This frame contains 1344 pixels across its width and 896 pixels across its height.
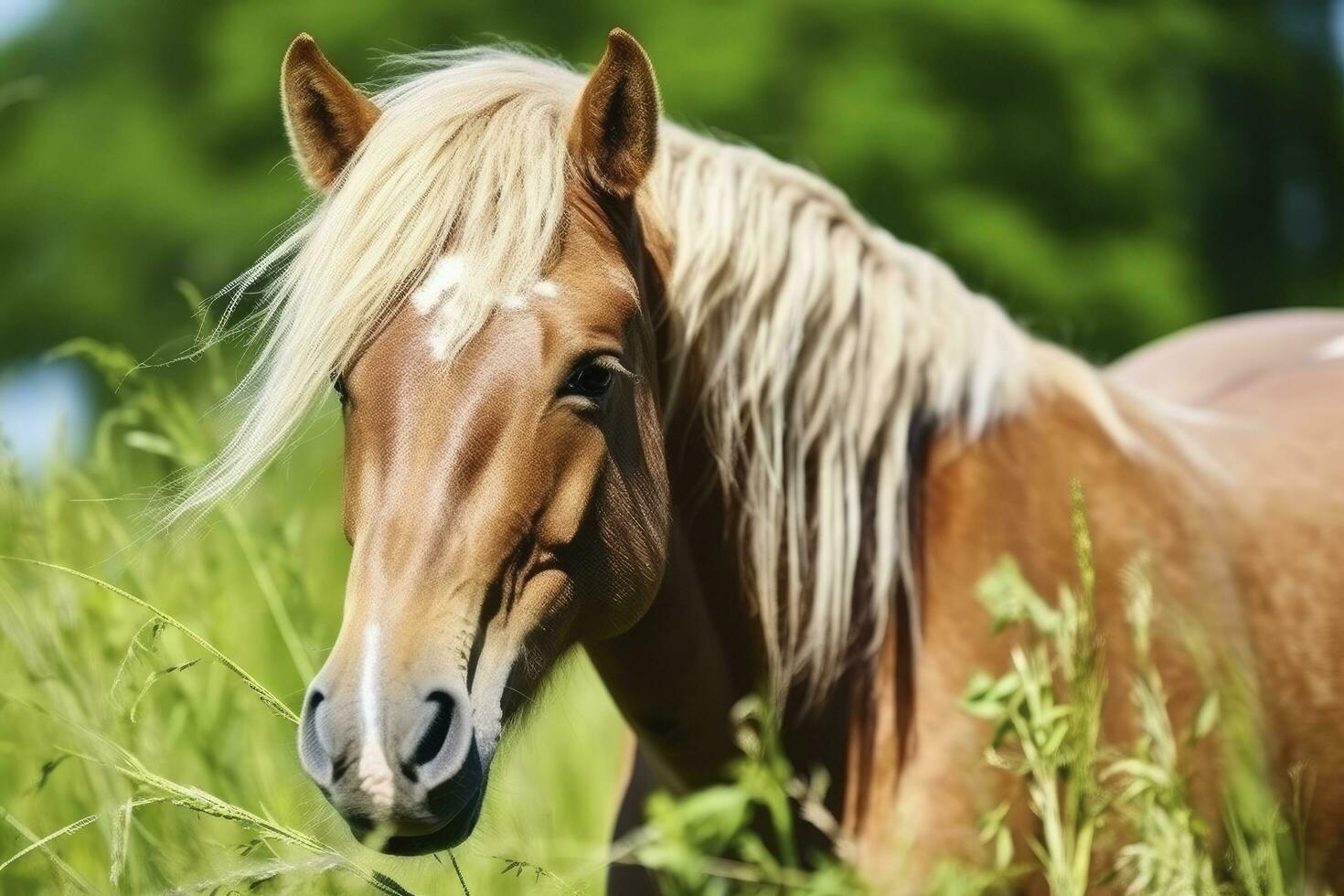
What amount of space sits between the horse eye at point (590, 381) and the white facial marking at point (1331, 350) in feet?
7.34

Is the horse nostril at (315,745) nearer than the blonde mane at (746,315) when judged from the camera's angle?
Yes

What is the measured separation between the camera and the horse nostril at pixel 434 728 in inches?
69.9

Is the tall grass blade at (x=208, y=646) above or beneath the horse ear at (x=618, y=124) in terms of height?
beneath

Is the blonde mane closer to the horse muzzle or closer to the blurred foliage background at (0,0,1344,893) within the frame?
the horse muzzle

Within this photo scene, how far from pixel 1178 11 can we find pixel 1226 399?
37.3 feet

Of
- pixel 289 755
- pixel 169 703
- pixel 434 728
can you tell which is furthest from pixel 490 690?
pixel 169 703

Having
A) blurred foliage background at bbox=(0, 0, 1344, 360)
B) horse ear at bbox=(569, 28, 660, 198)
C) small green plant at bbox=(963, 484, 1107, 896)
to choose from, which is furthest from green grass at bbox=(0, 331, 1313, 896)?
blurred foliage background at bbox=(0, 0, 1344, 360)

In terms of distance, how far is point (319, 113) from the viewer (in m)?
2.31

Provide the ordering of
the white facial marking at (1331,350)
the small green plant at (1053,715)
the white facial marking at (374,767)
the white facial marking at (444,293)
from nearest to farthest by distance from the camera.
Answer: the white facial marking at (374,767) → the small green plant at (1053,715) → the white facial marking at (444,293) → the white facial marking at (1331,350)

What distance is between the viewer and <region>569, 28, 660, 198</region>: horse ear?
7.21 feet

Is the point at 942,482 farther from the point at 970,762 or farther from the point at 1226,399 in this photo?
the point at 1226,399

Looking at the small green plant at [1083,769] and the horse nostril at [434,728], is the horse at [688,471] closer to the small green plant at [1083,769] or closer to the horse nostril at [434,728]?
the horse nostril at [434,728]

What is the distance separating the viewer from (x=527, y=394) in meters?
1.99

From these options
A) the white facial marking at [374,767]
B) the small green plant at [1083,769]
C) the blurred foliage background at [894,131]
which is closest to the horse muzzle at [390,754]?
the white facial marking at [374,767]
